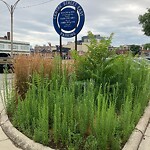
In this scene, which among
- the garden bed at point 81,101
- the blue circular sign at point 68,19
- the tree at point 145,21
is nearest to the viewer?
the garden bed at point 81,101

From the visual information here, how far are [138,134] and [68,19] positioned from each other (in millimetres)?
6436

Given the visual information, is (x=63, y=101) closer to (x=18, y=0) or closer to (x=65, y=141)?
(x=65, y=141)

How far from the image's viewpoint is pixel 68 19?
33.1 feet

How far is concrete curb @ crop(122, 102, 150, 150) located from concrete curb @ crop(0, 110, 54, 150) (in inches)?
46.1

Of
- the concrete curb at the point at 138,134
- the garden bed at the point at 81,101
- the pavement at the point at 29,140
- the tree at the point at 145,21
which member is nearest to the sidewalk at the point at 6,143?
the pavement at the point at 29,140

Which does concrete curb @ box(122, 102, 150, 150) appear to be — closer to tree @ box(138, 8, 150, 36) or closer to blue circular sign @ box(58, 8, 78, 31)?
blue circular sign @ box(58, 8, 78, 31)

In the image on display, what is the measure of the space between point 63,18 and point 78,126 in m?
6.60

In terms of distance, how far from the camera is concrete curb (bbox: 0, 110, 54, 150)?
4.04 m

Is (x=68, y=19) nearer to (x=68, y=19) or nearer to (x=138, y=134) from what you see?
(x=68, y=19)

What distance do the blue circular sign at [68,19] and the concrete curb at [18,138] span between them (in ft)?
18.0

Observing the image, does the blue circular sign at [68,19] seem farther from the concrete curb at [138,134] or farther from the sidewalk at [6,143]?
the sidewalk at [6,143]

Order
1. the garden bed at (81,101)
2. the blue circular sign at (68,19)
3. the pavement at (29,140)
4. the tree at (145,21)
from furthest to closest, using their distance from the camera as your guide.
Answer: the tree at (145,21), the blue circular sign at (68,19), the pavement at (29,140), the garden bed at (81,101)

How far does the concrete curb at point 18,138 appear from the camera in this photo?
4043 millimetres

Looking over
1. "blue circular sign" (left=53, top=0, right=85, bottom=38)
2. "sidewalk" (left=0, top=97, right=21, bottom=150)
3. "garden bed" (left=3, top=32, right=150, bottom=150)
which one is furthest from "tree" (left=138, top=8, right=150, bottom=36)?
"sidewalk" (left=0, top=97, right=21, bottom=150)
